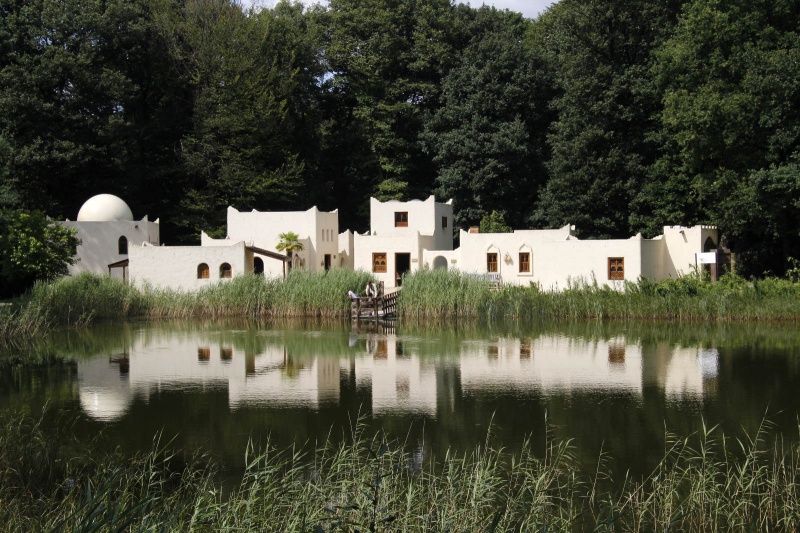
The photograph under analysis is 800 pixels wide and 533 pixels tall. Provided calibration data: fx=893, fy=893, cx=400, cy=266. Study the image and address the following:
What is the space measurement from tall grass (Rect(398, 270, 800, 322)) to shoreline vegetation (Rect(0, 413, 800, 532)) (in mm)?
13635

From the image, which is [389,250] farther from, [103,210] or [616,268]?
[103,210]

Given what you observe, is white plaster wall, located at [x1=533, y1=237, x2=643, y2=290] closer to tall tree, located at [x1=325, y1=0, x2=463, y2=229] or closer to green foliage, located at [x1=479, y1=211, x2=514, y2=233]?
green foliage, located at [x1=479, y1=211, x2=514, y2=233]

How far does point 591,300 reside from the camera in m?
25.8

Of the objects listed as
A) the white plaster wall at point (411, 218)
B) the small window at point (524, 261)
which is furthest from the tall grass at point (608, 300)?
the white plaster wall at point (411, 218)

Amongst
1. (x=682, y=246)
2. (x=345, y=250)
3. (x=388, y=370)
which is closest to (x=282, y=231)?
(x=345, y=250)

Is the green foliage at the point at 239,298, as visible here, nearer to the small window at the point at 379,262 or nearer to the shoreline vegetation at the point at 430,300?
the shoreline vegetation at the point at 430,300

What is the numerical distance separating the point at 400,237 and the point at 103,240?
11.8m

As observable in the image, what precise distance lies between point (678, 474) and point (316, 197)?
3468 centimetres

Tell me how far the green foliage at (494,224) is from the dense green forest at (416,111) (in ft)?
6.99

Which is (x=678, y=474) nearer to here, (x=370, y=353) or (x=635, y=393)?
(x=635, y=393)

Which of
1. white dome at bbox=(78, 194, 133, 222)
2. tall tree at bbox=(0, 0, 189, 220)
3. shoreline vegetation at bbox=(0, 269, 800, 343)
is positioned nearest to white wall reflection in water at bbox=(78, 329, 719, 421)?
shoreline vegetation at bbox=(0, 269, 800, 343)

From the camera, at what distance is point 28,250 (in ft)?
→ 82.9

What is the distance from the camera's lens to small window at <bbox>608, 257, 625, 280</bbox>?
98.9ft

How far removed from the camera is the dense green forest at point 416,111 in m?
30.0
